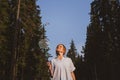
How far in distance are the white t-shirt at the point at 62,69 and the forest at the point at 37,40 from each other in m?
40.2

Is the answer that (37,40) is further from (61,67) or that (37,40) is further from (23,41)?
(61,67)

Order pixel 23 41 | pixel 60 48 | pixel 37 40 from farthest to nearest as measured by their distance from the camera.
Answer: pixel 37 40 → pixel 23 41 → pixel 60 48

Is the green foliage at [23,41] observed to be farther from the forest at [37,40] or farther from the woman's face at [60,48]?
the woman's face at [60,48]

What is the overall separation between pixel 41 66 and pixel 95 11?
1165 centimetres

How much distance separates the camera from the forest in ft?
175

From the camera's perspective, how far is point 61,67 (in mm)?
10016

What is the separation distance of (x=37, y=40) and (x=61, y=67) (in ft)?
164

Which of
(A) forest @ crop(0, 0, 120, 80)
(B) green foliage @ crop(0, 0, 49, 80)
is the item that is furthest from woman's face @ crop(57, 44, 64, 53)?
(A) forest @ crop(0, 0, 120, 80)

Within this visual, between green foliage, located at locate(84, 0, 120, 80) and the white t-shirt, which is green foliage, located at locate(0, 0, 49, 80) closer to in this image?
green foliage, located at locate(84, 0, 120, 80)

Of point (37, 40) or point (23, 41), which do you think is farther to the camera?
point (37, 40)

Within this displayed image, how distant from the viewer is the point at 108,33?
60281 mm

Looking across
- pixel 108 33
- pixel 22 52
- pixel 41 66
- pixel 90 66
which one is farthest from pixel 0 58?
pixel 90 66

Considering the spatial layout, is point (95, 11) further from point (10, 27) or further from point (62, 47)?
point (62, 47)

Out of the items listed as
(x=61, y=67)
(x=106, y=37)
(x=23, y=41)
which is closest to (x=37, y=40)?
(x=23, y=41)
